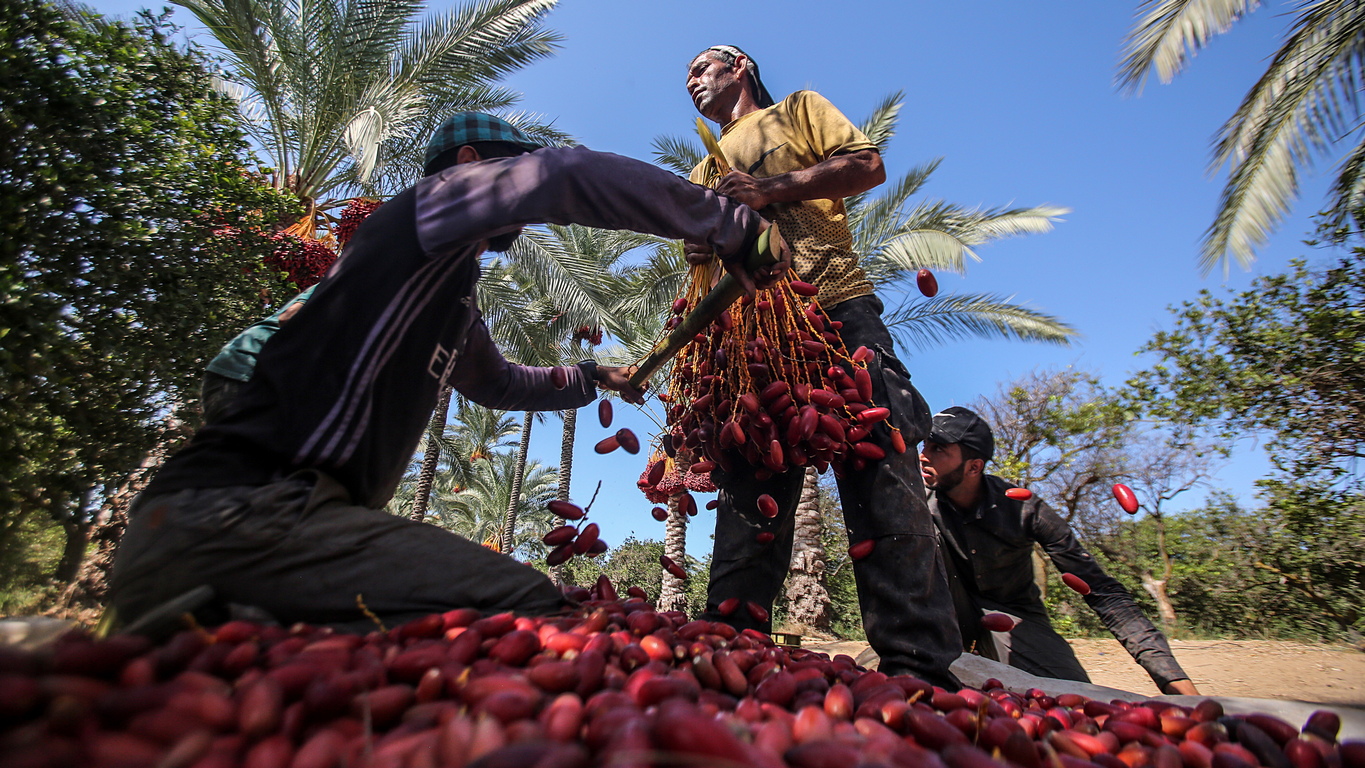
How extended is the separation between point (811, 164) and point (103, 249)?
14.1 feet

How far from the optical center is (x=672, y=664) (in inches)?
48.4

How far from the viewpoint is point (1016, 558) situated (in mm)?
3346

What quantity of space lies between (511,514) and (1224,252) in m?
11.3

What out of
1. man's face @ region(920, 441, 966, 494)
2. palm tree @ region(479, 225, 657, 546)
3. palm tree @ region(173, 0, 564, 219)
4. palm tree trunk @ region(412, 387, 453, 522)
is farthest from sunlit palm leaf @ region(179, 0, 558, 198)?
man's face @ region(920, 441, 966, 494)

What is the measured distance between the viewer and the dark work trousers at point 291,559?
1152 millimetres

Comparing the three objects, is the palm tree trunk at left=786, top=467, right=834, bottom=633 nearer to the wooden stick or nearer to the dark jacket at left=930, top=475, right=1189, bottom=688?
the dark jacket at left=930, top=475, right=1189, bottom=688

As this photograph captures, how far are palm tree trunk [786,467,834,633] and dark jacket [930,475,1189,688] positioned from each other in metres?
4.93

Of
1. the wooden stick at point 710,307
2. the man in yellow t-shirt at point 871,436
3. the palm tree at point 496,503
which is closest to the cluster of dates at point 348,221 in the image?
the man in yellow t-shirt at point 871,436

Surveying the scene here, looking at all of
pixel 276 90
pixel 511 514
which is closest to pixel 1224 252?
pixel 276 90

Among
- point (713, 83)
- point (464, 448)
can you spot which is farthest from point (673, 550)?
point (464, 448)

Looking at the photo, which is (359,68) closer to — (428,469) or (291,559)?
(428,469)

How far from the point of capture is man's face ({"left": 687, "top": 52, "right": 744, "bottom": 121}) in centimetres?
262

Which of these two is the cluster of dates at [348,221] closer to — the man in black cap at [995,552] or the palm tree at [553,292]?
the palm tree at [553,292]

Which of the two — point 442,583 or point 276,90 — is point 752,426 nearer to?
point 442,583
